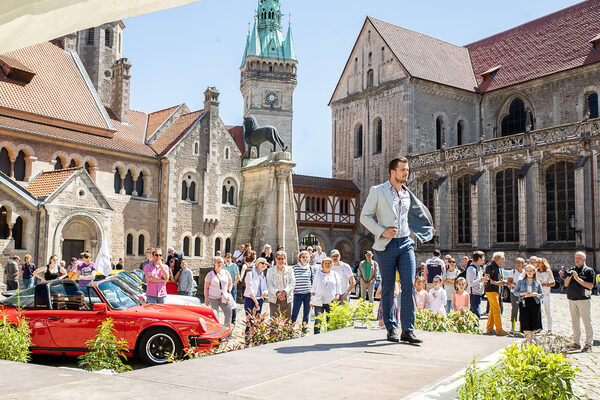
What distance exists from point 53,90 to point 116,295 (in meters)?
26.1

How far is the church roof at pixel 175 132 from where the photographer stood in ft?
115

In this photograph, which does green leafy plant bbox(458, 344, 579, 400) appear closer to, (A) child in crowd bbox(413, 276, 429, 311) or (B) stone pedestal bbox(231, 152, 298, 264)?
(A) child in crowd bbox(413, 276, 429, 311)

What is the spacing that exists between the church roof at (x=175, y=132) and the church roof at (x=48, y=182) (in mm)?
7783

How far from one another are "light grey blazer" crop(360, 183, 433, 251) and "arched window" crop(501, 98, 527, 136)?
35.1 meters

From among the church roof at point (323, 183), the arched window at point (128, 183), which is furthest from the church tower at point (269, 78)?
the arched window at point (128, 183)

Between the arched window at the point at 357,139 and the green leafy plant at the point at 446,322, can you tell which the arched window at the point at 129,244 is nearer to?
the arched window at the point at 357,139

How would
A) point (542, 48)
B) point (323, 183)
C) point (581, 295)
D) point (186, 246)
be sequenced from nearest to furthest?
point (581, 295)
point (186, 246)
point (542, 48)
point (323, 183)

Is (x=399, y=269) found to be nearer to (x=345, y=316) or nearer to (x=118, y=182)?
(x=345, y=316)

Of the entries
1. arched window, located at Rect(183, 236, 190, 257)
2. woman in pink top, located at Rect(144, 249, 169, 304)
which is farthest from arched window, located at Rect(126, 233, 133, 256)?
woman in pink top, located at Rect(144, 249, 169, 304)

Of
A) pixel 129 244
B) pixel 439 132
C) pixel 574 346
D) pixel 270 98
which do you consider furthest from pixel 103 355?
pixel 270 98

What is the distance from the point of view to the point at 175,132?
3631 cm

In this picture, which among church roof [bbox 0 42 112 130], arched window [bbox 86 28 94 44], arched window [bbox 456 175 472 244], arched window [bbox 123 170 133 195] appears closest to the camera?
church roof [bbox 0 42 112 130]

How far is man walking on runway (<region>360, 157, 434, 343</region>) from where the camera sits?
16.9 feet

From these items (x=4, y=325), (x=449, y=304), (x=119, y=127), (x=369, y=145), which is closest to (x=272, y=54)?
(x=369, y=145)
